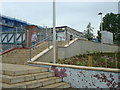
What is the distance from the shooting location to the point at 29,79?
5465 millimetres

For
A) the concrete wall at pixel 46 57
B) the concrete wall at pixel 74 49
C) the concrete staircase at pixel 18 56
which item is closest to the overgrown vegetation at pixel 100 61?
the concrete wall at pixel 46 57

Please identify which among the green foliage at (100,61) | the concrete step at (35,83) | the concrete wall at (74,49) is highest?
the concrete wall at (74,49)

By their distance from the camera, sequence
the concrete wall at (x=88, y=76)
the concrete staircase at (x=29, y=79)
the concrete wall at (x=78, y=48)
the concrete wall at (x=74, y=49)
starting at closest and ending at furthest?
the concrete staircase at (x=29, y=79), the concrete wall at (x=88, y=76), the concrete wall at (x=74, y=49), the concrete wall at (x=78, y=48)

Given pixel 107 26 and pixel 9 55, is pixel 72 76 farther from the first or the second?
pixel 107 26

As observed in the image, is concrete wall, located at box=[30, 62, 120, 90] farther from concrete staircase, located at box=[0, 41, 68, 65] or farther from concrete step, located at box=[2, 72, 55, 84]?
concrete staircase, located at box=[0, 41, 68, 65]

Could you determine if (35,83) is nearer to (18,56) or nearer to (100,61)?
(100,61)

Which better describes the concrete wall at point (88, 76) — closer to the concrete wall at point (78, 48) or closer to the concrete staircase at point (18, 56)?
the concrete staircase at point (18, 56)

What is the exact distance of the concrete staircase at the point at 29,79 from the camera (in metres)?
4.92

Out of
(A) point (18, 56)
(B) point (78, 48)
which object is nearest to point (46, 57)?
(A) point (18, 56)

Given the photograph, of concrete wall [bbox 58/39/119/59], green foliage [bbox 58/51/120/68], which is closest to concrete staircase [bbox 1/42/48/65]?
concrete wall [bbox 58/39/119/59]

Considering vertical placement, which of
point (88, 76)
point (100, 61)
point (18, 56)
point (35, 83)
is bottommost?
point (35, 83)

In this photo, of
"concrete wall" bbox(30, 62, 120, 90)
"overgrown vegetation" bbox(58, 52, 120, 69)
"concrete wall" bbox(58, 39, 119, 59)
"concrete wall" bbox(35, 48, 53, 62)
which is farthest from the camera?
"concrete wall" bbox(58, 39, 119, 59)

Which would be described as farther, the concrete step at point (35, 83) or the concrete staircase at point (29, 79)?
the concrete staircase at point (29, 79)

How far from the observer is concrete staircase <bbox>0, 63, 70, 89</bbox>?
16.1ft
